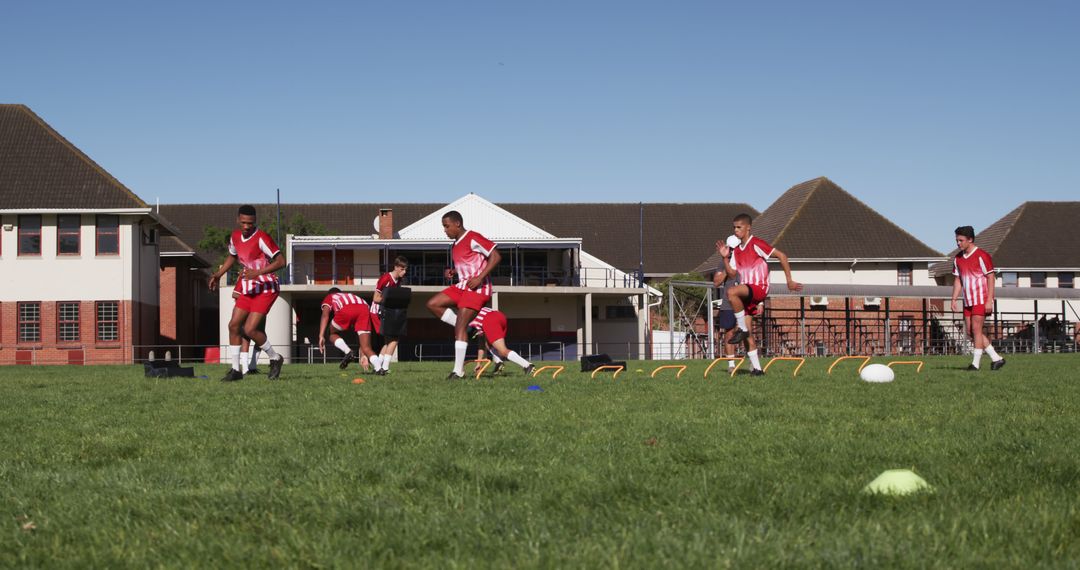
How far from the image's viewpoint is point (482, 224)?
2360 inches

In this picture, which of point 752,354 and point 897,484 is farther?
point 752,354

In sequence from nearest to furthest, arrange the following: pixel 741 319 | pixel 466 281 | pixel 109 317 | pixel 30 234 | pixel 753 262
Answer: pixel 466 281 < pixel 741 319 < pixel 753 262 < pixel 30 234 < pixel 109 317

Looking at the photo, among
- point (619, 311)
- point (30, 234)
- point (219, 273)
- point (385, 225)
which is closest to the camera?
point (219, 273)

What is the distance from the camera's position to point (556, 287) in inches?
2109

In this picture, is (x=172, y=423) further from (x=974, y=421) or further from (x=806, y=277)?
(x=806, y=277)

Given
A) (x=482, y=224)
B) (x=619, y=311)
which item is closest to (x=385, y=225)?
(x=482, y=224)

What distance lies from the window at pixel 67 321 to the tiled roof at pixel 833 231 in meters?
33.6

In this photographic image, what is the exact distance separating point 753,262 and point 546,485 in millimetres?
10842

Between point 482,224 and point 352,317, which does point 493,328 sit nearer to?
point 352,317

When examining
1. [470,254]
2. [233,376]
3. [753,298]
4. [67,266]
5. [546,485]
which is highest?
[67,266]

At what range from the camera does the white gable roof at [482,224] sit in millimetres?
58562

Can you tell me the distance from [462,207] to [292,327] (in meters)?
12.5

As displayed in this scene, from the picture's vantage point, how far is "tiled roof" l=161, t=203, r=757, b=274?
256 feet

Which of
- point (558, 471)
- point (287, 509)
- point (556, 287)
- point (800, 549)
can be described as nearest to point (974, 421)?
Result: point (558, 471)
